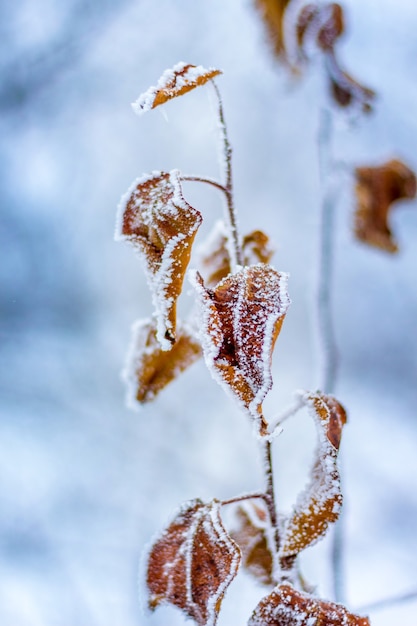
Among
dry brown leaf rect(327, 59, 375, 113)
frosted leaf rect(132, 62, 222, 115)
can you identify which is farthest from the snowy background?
frosted leaf rect(132, 62, 222, 115)

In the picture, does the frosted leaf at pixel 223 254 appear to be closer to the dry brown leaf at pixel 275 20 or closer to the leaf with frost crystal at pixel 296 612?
the leaf with frost crystal at pixel 296 612

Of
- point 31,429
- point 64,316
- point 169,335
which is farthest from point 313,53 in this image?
point 64,316

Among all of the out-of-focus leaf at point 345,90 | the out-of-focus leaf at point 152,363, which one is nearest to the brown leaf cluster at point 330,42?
the out-of-focus leaf at point 345,90

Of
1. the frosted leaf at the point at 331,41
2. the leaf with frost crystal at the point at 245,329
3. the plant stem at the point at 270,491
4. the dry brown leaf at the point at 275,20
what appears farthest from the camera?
the dry brown leaf at the point at 275,20

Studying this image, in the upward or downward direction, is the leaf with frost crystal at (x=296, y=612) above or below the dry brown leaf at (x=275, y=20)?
below

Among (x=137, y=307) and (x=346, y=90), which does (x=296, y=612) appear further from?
(x=137, y=307)

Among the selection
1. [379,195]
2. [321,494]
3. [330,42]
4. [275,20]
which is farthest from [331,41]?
[321,494]

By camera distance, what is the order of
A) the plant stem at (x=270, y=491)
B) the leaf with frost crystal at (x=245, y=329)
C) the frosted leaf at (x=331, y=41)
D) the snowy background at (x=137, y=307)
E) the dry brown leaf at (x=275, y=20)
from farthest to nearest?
the snowy background at (x=137, y=307) < the dry brown leaf at (x=275, y=20) < the frosted leaf at (x=331, y=41) < the plant stem at (x=270, y=491) < the leaf with frost crystal at (x=245, y=329)
